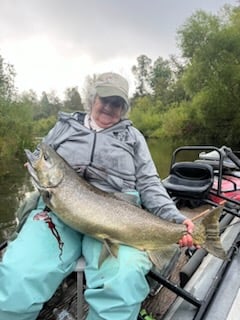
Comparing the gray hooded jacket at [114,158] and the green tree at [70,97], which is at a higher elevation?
the green tree at [70,97]

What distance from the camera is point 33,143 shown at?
16969mm

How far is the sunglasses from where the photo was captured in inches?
82.7

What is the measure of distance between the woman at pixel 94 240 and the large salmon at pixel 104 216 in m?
0.06

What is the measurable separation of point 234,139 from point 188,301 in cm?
2066

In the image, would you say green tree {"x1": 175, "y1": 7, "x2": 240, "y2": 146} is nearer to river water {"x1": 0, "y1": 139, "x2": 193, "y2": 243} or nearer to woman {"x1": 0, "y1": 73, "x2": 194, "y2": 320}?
river water {"x1": 0, "y1": 139, "x2": 193, "y2": 243}

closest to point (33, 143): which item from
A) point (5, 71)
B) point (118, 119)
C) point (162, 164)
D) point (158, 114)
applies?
point (5, 71)

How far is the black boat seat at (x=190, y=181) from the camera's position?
288 cm

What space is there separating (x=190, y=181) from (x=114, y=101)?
3.80 feet

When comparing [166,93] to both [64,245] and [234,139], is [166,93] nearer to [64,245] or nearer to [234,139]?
[234,139]

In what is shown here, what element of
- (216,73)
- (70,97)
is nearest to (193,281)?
(216,73)

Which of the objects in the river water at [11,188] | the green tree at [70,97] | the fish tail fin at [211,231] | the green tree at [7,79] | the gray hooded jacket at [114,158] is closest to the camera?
the fish tail fin at [211,231]

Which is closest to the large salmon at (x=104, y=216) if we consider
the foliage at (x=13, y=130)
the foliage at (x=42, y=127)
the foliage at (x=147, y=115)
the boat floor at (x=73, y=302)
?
the boat floor at (x=73, y=302)

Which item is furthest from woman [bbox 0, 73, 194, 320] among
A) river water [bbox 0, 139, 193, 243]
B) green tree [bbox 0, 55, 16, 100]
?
green tree [bbox 0, 55, 16, 100]

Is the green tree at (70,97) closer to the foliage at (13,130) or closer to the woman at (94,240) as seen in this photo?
the foliage at (13,130)
